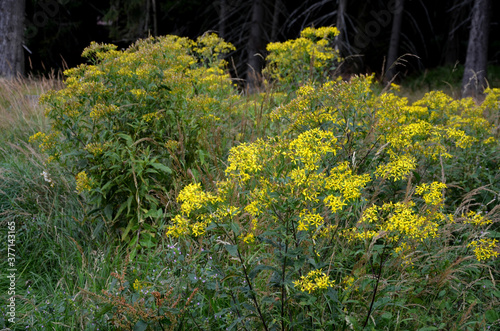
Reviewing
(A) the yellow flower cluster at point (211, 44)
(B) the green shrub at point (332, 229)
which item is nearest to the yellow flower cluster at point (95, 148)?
(B) the green shrub at point (332, 229)

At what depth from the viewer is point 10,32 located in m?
9.40

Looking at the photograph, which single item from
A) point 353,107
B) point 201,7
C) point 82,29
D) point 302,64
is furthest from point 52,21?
point 353,107

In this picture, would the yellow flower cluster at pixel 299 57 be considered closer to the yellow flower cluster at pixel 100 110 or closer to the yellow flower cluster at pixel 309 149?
the yellow flower cluster at pixel 100 110

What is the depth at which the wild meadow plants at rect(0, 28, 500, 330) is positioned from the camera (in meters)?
1.92

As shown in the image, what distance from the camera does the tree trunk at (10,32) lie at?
9320 mm

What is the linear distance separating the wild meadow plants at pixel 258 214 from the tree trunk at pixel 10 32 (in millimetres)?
6763

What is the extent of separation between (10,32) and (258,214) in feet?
32.7

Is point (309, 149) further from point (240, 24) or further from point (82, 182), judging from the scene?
point (240, 24)

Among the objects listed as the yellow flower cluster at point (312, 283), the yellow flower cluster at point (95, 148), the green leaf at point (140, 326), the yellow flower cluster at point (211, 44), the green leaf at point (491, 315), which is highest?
the yellow flower cluster at point (211, 44)

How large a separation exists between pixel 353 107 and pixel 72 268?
2.35 m

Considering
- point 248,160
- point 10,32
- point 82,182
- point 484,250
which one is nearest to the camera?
point 248,160

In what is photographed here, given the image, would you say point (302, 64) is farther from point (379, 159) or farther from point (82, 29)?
point (82, 29)

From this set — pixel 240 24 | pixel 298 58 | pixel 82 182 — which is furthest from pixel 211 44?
pixel 240 24

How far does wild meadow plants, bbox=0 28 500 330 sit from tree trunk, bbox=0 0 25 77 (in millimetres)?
6763
